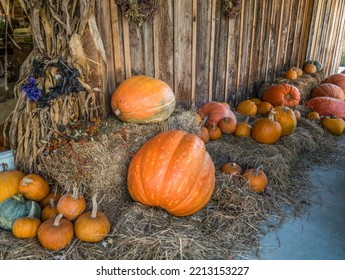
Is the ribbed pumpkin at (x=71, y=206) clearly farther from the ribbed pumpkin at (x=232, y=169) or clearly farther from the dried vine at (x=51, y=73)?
the ribbed pumpkin at (x=232, y=169)

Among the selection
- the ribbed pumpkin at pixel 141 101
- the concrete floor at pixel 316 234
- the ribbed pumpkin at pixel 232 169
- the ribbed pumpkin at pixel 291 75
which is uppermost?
the ribbed pumpkin at pixel 141 101

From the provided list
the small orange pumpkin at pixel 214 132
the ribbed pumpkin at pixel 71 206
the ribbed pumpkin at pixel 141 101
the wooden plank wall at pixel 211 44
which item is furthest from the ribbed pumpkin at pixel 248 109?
the ribbed pumpkin at pixel 71 206

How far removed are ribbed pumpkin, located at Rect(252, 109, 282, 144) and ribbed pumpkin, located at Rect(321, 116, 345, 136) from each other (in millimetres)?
1184

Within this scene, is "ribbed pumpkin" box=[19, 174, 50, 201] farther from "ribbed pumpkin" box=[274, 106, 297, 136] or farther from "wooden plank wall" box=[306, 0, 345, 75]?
"wooden plank wall" box=[306, 0, 345, 75]

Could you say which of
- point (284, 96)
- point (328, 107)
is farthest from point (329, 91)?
point (284, 96)

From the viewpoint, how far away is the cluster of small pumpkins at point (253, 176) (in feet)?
8.52

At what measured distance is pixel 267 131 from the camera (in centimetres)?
330

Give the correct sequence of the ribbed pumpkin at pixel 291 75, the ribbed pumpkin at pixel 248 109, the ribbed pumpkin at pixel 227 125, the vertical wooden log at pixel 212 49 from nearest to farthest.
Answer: the ribbed pumpkin at pixel 227 125 < the vertical wooden log at pixel 212 49 < the ribbed pumpkin at pixel 248 109 < the ribbed pumpkin at pixel 291 75

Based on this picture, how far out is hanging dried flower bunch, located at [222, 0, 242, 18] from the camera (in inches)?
148

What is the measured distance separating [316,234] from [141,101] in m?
1.76

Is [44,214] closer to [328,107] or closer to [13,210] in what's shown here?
[13,210]

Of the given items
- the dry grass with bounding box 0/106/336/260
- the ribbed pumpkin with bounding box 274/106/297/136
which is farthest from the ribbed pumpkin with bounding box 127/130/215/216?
the ribbed pumpkin with bounding box 274/106/297/136

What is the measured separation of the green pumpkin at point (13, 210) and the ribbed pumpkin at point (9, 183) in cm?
13

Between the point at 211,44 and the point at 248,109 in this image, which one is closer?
the point at 211,44
